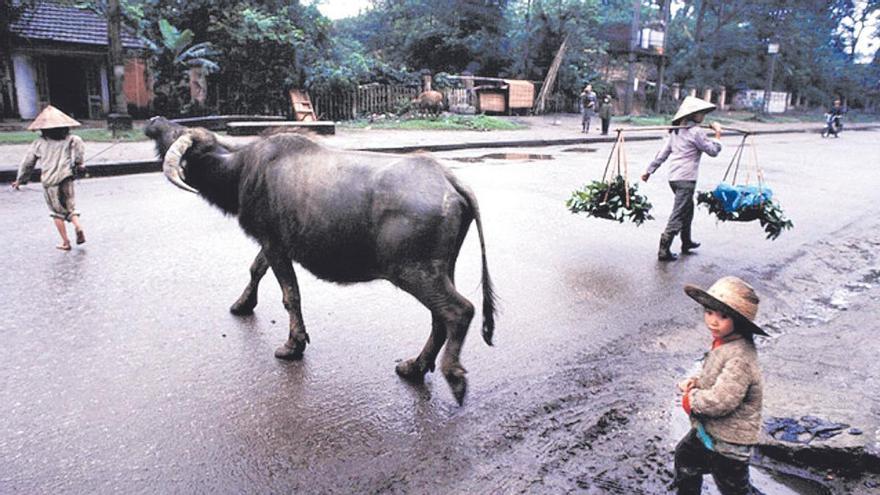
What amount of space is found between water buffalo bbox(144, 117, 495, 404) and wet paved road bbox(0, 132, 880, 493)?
0.31m

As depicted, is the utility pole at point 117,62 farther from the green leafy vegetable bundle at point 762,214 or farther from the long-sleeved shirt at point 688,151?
the green leafy vegetable bundle at point 762,214

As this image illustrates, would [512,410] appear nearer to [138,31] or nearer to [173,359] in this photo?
[173,359]

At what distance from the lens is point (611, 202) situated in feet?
21.5

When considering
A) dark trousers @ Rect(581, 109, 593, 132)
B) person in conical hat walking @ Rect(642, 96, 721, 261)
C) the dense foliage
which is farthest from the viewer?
dark trousers @ Rect(581, 109, 593, 132)

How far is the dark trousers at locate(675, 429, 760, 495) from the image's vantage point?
102 inches

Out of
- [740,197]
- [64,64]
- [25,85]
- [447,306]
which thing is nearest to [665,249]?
[740,197]

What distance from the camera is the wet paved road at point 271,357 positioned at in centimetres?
288

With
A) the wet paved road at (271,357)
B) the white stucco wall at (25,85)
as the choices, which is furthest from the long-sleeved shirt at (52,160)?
the white stucco wall at (25,85)

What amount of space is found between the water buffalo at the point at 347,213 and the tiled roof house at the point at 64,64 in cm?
1870

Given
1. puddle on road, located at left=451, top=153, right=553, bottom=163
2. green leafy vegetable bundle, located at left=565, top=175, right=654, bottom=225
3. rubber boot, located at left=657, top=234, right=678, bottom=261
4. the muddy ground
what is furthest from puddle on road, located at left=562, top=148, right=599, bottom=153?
the muddy ground

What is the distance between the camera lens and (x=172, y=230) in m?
7.07

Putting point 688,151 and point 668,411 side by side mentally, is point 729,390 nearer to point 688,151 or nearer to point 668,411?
point 668,411

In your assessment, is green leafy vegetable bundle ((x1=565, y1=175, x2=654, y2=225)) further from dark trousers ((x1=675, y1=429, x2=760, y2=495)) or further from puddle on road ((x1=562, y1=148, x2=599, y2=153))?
puddle on road ((x1=562, y1=148, x2=599, y2=153))

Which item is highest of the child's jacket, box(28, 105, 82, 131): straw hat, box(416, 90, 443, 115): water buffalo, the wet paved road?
box(416, 90, 443, 115): water buffalo
